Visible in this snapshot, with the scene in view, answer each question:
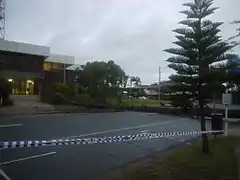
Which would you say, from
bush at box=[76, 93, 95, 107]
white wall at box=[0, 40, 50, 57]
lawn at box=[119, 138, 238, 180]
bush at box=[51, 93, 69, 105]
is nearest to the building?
white wall at box=[0, 40, 50, 57]

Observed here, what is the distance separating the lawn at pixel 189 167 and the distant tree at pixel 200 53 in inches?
35.1

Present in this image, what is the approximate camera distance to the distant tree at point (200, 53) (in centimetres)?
1276

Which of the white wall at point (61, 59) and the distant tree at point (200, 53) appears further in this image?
the white wall at point (61, 59)

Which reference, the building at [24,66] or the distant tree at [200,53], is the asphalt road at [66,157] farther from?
the building at [24,66]

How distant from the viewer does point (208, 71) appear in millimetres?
12812

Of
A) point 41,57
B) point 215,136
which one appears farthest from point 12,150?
point 41,57

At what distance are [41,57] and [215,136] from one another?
33950 mm

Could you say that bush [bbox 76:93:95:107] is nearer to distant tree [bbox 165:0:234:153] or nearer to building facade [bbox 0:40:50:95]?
building facade [bbox 0:40:50:95]

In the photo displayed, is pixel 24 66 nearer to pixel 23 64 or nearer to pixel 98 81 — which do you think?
pixel 23 64

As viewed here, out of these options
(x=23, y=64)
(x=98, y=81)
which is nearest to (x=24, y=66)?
(x=23, y=64)

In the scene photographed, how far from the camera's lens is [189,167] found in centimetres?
984

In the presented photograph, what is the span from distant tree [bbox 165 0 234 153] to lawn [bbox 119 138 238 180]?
2.92 feet

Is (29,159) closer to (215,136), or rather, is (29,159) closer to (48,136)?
(48,136)

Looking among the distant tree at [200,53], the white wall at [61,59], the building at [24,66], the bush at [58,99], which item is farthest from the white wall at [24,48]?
the distant tree at [200,53]
